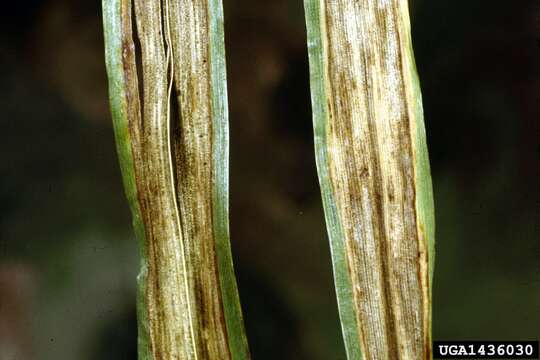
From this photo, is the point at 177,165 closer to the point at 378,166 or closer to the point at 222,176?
the point at 222,176

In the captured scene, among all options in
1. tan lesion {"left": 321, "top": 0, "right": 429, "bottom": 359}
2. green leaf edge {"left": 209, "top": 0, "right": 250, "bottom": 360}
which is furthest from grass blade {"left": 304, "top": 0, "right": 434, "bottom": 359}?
green leaf edge {"left": 209, "top": 0, "right": 250, "bottom": 360}

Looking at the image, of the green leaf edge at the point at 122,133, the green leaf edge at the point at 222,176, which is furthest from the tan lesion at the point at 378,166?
the green leaf edge at the point at 122,133

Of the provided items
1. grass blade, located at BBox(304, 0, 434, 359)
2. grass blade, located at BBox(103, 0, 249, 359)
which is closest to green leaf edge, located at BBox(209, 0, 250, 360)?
grass blade, located at BBox(103, 0, 249, 359)

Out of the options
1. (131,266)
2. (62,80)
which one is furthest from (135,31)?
(131,266)

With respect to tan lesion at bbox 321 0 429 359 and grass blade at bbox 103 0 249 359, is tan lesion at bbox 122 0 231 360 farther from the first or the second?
tan lesion at bbox 321 0 429 359

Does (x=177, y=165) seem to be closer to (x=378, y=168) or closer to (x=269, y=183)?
(x=269, y=183)

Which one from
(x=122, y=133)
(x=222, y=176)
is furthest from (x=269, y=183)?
(x=122, y=133)
